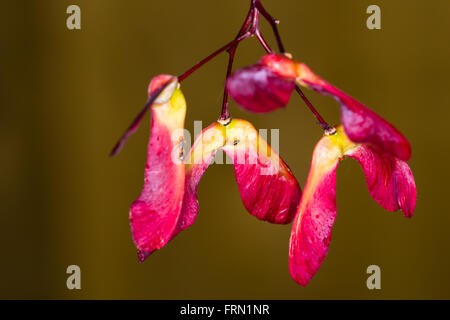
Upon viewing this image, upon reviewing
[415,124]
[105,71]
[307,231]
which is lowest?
[307,231]

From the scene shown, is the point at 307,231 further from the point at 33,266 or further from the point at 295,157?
the point at 33,266

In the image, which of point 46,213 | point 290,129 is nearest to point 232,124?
point 290,129

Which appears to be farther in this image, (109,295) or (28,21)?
(109,295)

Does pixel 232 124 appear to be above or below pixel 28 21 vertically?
below

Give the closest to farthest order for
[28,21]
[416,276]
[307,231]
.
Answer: [307,231] < [28,21] < [416,276]

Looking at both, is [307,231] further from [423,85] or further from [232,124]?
[423,85]

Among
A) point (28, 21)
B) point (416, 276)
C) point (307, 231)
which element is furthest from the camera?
point (416, 276)
